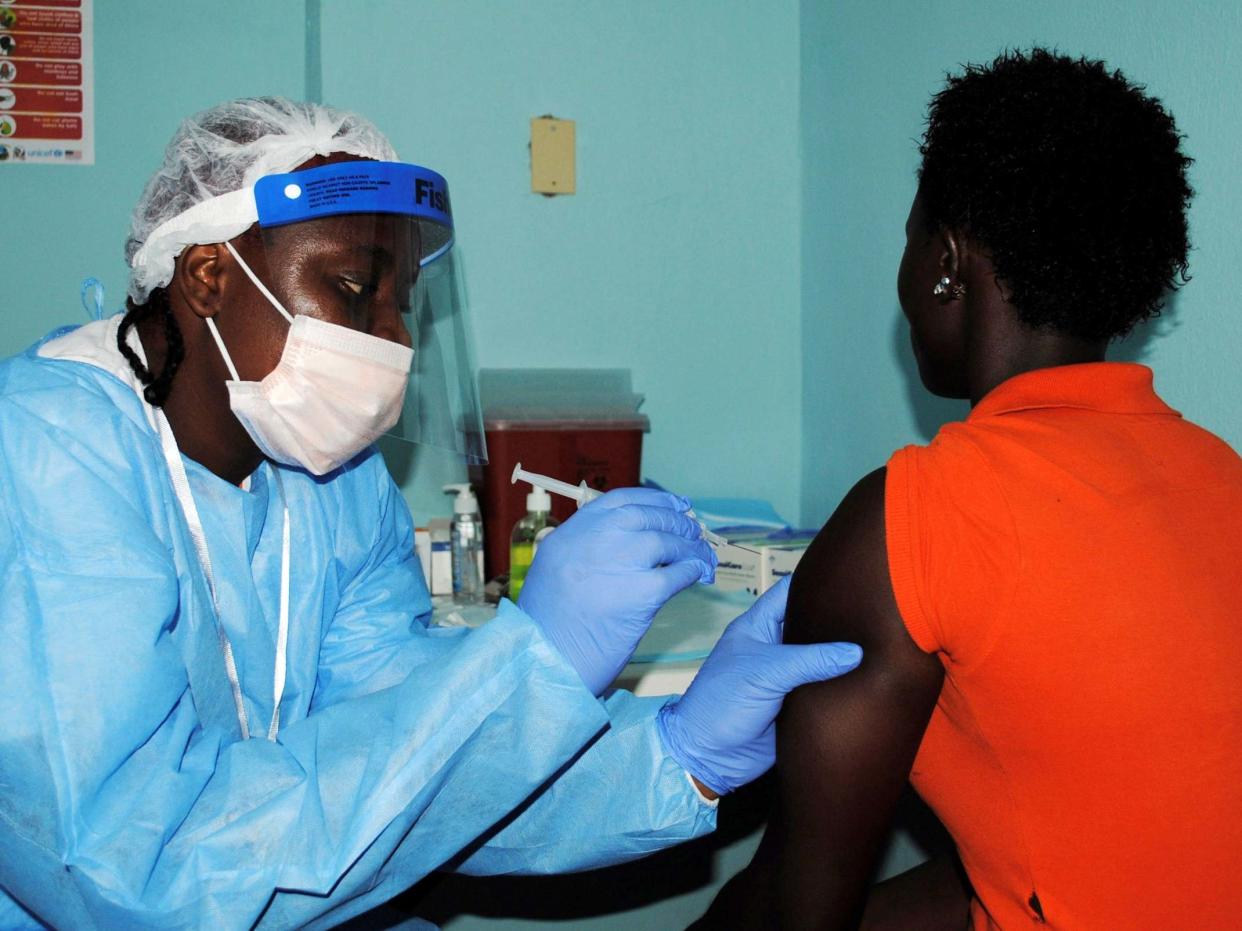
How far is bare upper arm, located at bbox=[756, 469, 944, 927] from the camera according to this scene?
2.76 feet

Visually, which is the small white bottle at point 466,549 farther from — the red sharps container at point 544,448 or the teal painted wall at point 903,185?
the teal painted wall at point 903,185

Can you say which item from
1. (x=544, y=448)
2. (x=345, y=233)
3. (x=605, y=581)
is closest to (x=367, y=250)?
(x=345, y=233)

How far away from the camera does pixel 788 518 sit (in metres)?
2.16

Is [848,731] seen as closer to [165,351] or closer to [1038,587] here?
[1038,587]

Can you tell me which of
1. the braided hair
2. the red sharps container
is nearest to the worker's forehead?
the braided hair

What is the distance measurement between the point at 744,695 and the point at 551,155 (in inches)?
51.7

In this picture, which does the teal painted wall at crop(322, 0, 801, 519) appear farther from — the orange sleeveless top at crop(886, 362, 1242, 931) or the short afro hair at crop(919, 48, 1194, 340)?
the orange sleeveless top at crop(886, 362, 1242, 931)

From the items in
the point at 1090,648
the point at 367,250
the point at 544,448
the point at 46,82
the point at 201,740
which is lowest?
the point at 201,740

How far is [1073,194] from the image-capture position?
86cm

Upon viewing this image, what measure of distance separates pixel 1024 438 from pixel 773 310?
1.34 metres

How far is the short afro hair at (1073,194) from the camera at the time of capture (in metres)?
0.87

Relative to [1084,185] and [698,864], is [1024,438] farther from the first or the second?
[698,864]

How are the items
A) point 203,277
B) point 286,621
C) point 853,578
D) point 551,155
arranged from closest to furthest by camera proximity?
point 853,578 → point 203,277 → point 286,621 → point 551,155

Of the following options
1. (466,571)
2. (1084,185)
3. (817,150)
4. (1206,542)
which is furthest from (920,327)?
(817,150)
